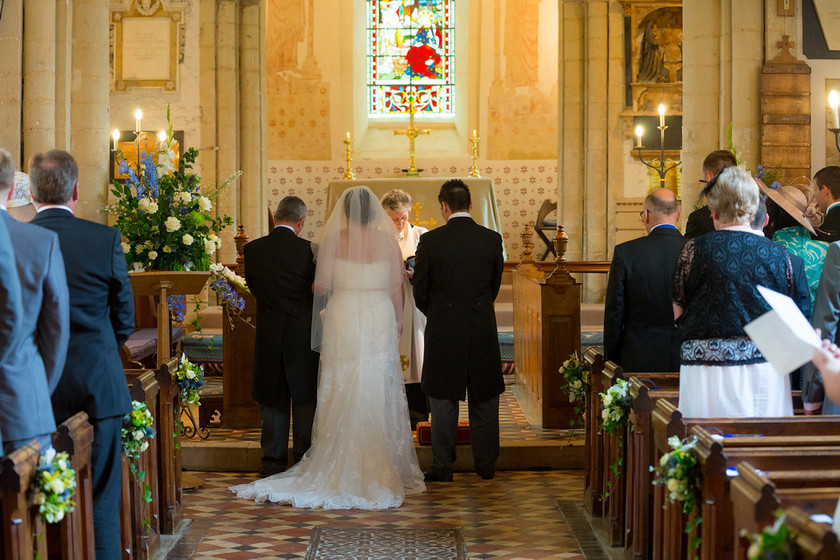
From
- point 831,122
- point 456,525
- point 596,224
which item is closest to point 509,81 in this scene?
point 596,224

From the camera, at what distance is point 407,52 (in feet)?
61.1

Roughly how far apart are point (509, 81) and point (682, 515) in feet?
47.4

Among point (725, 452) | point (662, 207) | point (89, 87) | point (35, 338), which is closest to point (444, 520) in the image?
point (662, 207)

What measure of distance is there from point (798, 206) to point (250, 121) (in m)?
9.88

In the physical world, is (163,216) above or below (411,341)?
above

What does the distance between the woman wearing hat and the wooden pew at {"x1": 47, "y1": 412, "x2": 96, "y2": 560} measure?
11.7 ft

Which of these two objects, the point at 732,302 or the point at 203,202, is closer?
the point at 732,302

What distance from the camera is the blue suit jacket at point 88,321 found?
4125 mm

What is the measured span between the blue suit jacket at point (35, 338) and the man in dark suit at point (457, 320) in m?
3.38

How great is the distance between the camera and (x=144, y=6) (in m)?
13.5

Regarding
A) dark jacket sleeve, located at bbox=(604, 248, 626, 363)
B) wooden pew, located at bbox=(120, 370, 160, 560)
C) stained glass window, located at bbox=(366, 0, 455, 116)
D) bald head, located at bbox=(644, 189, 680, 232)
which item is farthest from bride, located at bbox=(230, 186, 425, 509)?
stained glass window, located at bbox=(366, 0, 455, 116)

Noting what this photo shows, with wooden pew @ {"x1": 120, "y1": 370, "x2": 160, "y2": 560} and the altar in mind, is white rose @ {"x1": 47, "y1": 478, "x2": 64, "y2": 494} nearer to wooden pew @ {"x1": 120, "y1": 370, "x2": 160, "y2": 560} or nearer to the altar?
wooden pew @ {"x1": 120, "y1": 370, "x2": 160, "y2": 560}

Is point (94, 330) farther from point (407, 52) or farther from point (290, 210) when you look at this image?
point (407, 52)

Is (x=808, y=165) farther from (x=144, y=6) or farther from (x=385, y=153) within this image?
(x=385, y=153)
